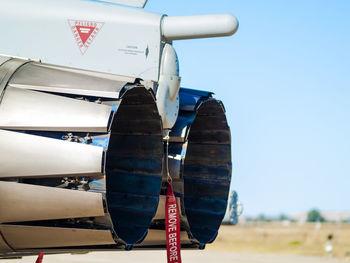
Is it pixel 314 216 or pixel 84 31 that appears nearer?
pixel 84 31

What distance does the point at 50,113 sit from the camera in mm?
6828

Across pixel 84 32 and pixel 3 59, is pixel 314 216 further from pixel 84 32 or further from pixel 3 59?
pixel 3 59

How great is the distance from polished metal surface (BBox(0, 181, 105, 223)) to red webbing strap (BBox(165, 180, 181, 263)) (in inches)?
59.5

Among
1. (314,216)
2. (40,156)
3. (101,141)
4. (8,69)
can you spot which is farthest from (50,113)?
(314,216)

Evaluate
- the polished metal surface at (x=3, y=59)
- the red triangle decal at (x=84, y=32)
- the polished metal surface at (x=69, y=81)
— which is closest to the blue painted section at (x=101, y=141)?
the polished metal surface at (x=69, y=81)

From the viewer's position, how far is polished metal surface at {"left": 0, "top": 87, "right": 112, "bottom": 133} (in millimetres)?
6746

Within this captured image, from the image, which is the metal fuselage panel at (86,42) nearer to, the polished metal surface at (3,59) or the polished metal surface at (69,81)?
the polished metal surface at (3,59)

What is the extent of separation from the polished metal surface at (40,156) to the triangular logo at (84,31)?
169cm

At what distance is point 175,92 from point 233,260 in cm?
1596

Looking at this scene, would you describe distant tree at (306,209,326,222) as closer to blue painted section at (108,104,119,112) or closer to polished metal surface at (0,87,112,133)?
blue painted section at (108,104,119,112)

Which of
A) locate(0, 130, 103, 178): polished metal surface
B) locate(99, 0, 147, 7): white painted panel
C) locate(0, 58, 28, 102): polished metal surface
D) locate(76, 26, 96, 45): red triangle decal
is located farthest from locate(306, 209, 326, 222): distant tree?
locate(0, 130, 103, 178): polished metal surface

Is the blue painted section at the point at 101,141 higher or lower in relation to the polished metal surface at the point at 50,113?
lower

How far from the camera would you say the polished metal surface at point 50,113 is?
675cm

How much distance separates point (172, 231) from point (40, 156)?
215 centimetres
